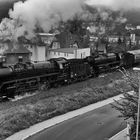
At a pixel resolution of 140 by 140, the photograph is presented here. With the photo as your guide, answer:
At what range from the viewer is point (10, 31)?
40.5m

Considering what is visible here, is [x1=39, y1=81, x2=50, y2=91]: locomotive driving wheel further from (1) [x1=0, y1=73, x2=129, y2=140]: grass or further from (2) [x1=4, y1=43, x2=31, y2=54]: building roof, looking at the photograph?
(2) [x1=4, y1=43, x2=31, y2=54]: building roof

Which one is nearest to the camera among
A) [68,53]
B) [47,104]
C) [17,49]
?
[47,104]

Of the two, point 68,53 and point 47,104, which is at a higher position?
point 68,53

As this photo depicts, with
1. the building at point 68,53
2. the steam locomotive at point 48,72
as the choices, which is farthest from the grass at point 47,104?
the building at point 68,53

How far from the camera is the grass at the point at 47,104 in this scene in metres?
18.1

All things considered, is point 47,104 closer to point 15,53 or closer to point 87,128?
point 87,128

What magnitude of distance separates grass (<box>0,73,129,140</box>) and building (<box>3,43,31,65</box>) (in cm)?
2042

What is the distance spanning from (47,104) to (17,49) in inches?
1060

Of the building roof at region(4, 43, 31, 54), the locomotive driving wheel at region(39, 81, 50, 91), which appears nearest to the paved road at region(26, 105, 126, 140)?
the locomotive driving wheel at region(39, 81, 50, 91)

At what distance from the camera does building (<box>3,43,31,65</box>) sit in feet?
149

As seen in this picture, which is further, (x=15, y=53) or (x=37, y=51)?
(x=37, y=51)

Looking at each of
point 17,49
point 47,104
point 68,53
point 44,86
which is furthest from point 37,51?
point 47,104

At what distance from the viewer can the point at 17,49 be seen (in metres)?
46.8

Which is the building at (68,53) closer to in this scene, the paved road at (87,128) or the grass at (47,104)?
the grass at (47,104)
